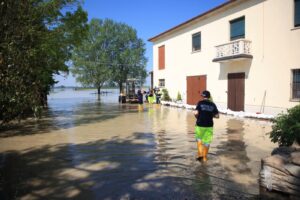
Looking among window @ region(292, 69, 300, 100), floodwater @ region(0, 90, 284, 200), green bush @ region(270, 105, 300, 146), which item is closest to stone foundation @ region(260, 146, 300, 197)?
floodwater @ region(0, 90, 284, 200)

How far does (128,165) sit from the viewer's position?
6.87 metres

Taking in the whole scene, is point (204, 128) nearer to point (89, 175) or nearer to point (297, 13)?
point (89, 175)

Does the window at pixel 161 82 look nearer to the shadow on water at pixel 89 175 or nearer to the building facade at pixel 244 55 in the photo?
the building facade at pixel 244 55

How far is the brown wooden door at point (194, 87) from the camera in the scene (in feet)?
72.3

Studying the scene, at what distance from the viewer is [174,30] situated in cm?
2616

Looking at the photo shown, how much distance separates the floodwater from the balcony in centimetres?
678

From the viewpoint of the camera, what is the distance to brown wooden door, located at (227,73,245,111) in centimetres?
1798

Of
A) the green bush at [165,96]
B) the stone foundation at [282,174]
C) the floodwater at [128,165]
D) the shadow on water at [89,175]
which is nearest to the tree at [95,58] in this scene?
the green bush at [165,96]

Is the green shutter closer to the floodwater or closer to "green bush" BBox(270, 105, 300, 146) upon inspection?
the floodwater

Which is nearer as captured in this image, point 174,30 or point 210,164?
point 210,164

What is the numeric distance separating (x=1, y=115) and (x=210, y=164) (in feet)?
14.6

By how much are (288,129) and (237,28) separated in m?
13.5

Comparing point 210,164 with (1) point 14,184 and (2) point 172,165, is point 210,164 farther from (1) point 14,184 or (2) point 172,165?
(1) point 14,184

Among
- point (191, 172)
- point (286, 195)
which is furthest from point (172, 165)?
point (286, 195)
